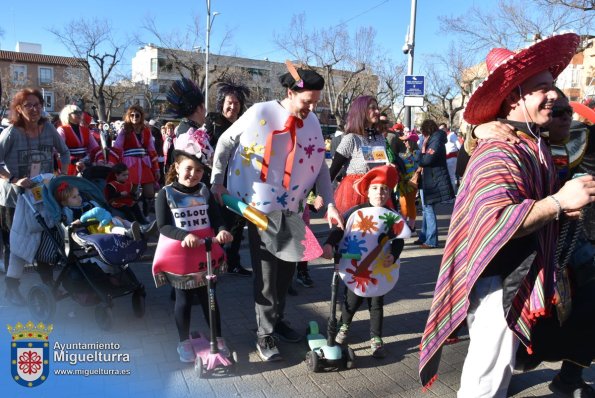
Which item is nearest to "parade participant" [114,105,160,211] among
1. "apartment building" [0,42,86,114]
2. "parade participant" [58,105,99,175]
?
"parade participant" [58,105,99,175]

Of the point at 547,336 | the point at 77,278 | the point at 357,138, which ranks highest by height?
the point at 357,138

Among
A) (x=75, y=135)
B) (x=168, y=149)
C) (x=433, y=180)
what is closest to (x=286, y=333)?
(x=433, y=180)

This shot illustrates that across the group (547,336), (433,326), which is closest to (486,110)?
(433,326)

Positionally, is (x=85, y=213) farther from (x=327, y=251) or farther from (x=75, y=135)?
(x=75, y=135)

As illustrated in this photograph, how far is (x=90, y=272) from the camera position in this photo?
14.1ft

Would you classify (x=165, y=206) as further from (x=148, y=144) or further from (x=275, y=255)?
(x=148, y=144)

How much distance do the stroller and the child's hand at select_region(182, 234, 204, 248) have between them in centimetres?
115

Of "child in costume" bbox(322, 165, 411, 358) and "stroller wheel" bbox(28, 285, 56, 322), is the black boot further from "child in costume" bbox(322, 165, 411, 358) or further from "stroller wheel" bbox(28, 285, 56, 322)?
"child in costume" bbox(322, 165, 411, 358)

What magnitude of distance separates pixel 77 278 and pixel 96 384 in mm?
1365

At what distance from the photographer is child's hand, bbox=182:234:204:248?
11.0 ft

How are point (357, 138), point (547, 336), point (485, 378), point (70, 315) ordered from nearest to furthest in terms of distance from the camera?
point (485, 378) < point (547, 336) < point (70, 315) < point (357, 138)

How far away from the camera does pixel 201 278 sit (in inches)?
141

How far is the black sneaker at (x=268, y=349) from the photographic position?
11.8 feet

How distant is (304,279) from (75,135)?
12.9ft
